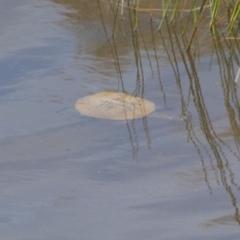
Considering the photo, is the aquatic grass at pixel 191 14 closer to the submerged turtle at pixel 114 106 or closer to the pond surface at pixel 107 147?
the pond surface at pixel 107 147

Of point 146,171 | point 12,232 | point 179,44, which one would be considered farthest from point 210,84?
point 12,232

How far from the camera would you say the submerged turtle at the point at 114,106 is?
2.98 m

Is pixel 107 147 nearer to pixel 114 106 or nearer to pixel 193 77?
pixel 114 106

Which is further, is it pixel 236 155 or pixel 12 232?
pixel 236 155

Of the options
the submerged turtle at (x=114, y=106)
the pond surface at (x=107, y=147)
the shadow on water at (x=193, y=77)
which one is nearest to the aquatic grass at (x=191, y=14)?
the shadow on water at (x=193, y=77)

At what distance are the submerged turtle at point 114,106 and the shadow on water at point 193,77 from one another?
66 mm

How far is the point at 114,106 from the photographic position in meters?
3.03

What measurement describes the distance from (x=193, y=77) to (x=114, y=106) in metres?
0.53

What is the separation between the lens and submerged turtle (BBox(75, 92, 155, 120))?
298 cm

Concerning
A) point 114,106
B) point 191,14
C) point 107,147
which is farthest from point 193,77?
point 191,14

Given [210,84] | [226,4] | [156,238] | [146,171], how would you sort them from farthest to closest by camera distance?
[226,4]
[210,84]
[146,171]
[156,238]

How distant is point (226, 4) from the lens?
4125 mm

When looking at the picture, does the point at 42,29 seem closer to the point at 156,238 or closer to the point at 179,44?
the point at 179,44

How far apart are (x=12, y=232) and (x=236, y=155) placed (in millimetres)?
909
